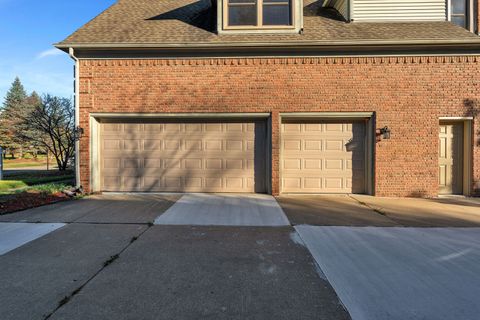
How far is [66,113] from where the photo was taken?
55.8 feet

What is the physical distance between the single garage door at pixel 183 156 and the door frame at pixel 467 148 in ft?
19.2

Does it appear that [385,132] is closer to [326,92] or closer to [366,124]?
[366,124]

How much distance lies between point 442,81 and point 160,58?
862 cm

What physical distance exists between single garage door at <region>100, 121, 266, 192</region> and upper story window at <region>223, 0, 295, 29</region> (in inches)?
125

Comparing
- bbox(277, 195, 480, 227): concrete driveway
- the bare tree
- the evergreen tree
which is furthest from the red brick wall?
the evergreen tree

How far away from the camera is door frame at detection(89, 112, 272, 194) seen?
27.5ft

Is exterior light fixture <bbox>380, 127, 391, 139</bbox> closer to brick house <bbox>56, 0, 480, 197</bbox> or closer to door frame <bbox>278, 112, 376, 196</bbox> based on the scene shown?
brick house <bbox>56, 0, 480, 197</bbox>

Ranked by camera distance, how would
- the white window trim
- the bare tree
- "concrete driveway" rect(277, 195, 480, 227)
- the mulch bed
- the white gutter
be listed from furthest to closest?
the bare tree, the white window trim, the white gutter, the mulch bed, "concrete driveway" rect(277, 195, 480, 227)

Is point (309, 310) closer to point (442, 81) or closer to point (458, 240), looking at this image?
point (458, 240)

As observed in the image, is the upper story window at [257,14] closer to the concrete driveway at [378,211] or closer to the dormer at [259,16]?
the dormer at [259,16]

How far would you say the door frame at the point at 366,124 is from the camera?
8.23 meters

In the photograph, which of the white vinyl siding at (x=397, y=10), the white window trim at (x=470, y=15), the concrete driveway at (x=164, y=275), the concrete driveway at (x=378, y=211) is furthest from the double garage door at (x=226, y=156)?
the white window trim at (x=470, y=15)

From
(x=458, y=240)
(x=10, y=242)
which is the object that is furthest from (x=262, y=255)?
(x=10, y=242)

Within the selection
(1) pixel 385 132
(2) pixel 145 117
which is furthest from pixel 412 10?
(2) pixel 145 117
